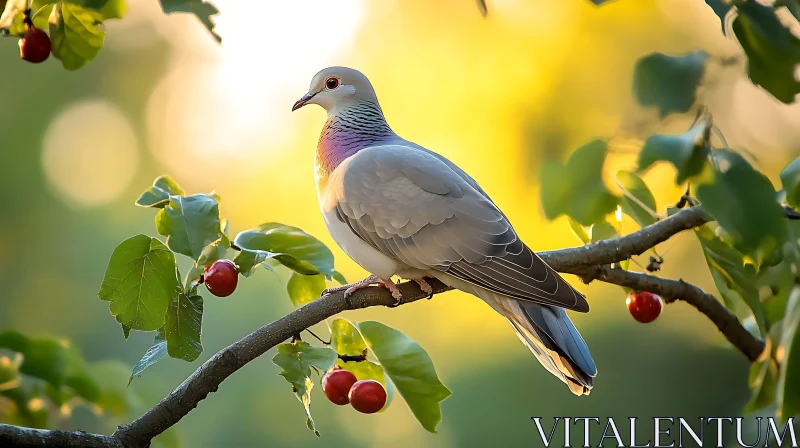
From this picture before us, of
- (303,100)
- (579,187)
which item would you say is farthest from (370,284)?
(303,100)

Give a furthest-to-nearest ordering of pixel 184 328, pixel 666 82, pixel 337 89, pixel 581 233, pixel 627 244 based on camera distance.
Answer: pixel 337 89 → pixel 581 233 → pixel 627 244 → pixel 184 328 → pixel 666 82

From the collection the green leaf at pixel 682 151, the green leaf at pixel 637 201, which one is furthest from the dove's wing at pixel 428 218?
the green leaf at pixel 682 151

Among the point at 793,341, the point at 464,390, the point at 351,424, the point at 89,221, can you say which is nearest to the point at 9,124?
the point at 89,221

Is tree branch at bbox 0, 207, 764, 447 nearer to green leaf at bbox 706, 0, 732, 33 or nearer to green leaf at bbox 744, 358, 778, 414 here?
green leaf at bbox 744, 358, 778, 414

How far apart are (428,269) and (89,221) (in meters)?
5.08

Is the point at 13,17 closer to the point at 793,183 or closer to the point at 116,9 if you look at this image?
the point at 116,9

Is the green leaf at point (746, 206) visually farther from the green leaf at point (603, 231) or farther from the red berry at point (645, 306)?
the red berry at point (645, 306)

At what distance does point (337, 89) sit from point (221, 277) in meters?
1.09

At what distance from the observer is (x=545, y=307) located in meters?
1.72

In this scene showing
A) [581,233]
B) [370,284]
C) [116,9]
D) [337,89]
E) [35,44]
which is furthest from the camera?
[337,89]

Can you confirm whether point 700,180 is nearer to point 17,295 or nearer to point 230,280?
point 230,280

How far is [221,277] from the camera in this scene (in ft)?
4.63

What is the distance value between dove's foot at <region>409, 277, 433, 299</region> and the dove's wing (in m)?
0.05

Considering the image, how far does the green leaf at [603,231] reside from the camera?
177 cm
